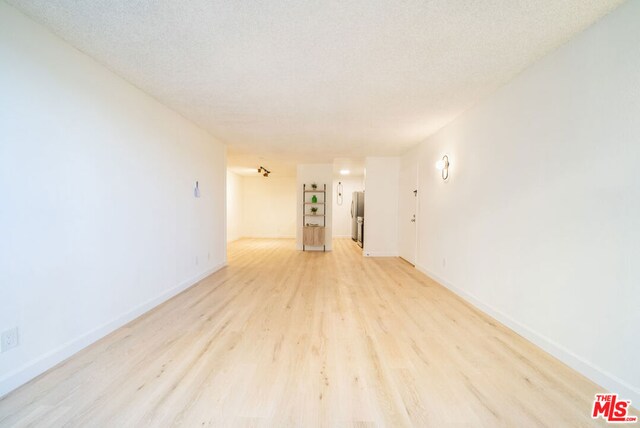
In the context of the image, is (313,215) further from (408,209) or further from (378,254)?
(408,209)

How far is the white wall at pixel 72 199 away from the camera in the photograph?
5.71 feet

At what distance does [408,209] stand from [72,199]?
5484 mm

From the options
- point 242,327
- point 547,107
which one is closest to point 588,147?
point 547,107

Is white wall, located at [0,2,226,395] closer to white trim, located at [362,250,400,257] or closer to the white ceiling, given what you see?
the white ceiling

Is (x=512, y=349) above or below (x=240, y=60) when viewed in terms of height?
below

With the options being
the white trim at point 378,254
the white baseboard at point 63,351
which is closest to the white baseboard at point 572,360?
the white trim at point 378,254

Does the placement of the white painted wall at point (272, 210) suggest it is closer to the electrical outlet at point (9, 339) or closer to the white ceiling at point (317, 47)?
the white ceiling at point (317, 47)

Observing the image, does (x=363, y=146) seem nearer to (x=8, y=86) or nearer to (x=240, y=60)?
(x=240, y=60)

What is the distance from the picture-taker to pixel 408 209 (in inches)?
234

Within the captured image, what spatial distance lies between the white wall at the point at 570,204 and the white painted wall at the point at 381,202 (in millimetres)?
3467

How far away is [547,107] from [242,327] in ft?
11.0

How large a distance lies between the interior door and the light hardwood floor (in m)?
2.51

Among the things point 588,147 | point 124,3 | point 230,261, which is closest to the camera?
point 124,3

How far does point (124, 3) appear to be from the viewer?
1.69 meters
